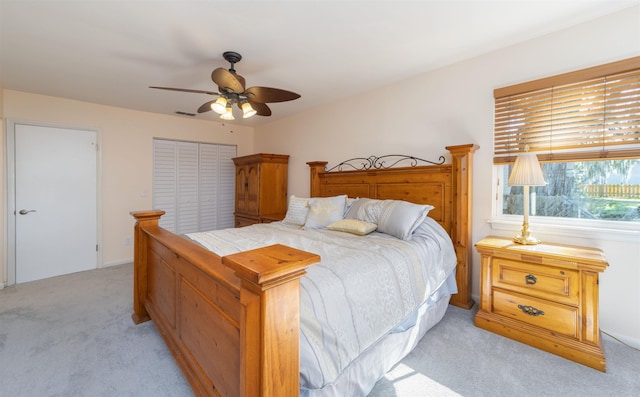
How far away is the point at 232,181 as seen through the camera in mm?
5398

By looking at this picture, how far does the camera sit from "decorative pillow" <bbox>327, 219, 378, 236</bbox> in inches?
97.7

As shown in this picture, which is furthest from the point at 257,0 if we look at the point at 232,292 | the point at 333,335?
the point at 333,335

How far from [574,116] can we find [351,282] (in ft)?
7.35

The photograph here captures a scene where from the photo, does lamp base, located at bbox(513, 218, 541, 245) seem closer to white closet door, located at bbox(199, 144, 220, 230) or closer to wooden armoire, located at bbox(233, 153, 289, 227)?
wooden armoire, located at bbox(233, 153, 289, 227)

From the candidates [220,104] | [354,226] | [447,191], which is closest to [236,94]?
[220,104]

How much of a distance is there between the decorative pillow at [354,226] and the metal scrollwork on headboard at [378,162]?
984mm

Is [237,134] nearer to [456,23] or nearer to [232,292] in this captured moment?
[456,23]

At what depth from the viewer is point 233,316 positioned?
1095 millimetres

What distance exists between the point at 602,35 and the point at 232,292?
3072 mm

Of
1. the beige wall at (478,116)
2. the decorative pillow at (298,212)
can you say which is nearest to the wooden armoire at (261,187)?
the beige wall at (478,116)

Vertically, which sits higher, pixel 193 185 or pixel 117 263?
pixel 193 185

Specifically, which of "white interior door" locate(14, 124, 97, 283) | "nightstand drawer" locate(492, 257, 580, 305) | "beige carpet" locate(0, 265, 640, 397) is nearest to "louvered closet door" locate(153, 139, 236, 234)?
"white interior door" locate(14, 124, 97, 283)

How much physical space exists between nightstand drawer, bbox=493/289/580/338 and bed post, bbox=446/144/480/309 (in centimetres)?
37

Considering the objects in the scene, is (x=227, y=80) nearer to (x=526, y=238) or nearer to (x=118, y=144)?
(x=526, y=238)
